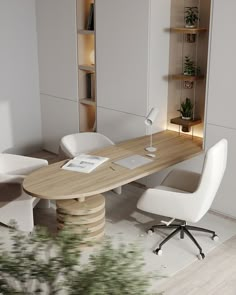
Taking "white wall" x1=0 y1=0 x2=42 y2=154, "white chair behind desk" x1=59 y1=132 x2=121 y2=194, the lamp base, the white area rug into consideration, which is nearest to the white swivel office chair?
the white area rug

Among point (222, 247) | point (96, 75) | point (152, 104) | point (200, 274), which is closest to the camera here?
point (200, 274)

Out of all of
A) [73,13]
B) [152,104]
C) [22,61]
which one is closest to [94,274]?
[152,104]

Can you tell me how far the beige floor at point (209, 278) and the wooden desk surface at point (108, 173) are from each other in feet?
2.78

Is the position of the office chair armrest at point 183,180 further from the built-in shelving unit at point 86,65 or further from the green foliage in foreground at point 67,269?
the green foliage in foreground at point 67,269

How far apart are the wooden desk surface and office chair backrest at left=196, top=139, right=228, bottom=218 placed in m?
0.49

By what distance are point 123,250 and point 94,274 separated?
13cm

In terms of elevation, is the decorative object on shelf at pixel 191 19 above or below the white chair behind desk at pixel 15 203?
above

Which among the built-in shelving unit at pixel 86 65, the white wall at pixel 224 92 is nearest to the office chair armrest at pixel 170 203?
the white wall at pixel 224 92

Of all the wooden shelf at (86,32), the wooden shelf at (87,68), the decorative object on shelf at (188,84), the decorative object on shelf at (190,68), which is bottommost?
the decorative object on shelf at (188,84)

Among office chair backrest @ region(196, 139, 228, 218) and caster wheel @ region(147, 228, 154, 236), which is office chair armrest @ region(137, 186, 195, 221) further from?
caster wheel @ region(147, 228, 154, 236)

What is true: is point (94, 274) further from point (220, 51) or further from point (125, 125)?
point (125, 125)

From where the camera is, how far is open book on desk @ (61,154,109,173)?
4041mm

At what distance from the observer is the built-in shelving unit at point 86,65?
18.1 feet

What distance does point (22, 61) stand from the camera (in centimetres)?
606
